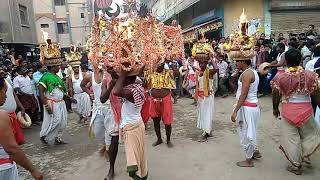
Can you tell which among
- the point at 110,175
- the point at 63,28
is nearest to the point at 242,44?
the point at 110,175

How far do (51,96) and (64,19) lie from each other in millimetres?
40525

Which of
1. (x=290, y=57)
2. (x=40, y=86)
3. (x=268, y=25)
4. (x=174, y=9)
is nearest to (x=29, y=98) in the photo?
(x=40, y=86)

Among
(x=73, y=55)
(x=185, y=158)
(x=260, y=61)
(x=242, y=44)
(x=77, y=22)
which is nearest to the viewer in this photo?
(x=242, y=44)

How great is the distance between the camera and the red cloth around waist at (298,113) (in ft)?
16.4

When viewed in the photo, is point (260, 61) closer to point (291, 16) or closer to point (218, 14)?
point (291, 16)

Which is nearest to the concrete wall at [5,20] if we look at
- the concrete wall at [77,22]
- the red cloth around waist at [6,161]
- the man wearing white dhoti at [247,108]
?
the man wearing white dhoti at [247,108]

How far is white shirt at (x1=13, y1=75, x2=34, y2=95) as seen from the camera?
9548 millimetres

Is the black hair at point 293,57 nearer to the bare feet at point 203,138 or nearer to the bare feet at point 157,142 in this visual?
the bare feet at point 203,138

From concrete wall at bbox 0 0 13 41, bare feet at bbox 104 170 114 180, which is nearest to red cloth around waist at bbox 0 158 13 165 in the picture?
bare feet at bbox 104 170 114 180

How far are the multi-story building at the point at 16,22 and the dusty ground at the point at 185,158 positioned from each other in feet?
43.7

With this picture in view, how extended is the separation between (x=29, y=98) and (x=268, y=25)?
11.9 metres

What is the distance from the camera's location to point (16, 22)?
70.2ft

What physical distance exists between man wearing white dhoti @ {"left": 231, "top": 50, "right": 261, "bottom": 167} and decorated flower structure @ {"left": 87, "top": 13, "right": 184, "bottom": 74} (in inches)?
58.3

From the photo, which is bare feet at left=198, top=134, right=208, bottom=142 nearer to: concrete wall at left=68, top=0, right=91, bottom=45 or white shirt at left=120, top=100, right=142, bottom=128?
white shirt at left=120, top=100, right=142, bottom=128
